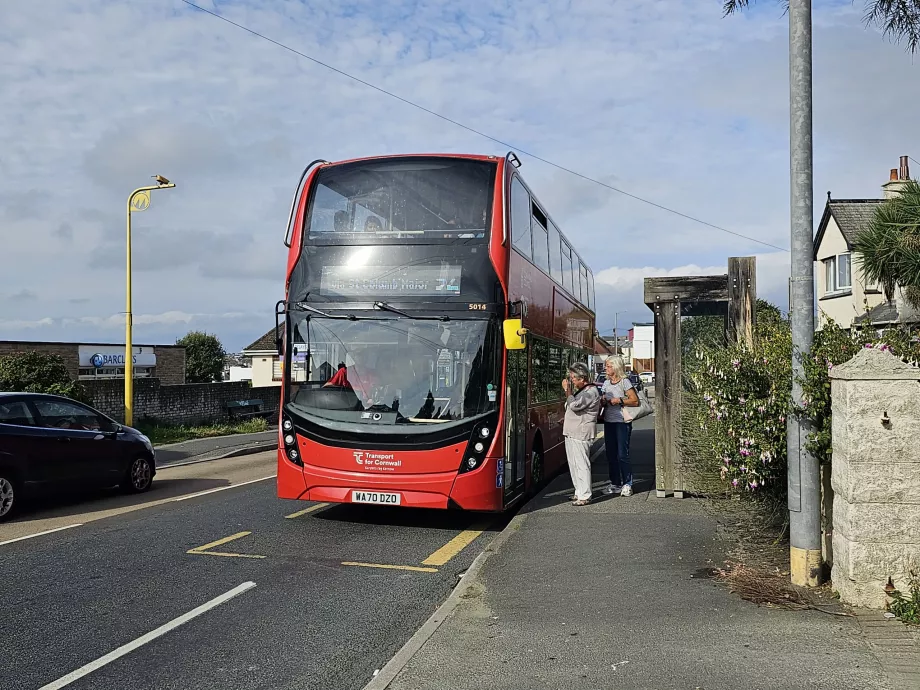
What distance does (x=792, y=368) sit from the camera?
19.6ft

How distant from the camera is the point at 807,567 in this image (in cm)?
581

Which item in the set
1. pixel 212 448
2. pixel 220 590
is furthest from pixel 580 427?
pixel 212 448

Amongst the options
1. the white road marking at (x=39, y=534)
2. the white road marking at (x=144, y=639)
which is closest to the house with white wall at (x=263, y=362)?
the white road marking at (x=39, y=534)

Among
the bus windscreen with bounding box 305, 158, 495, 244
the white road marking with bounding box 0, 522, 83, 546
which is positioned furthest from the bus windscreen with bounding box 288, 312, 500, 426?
the white road marking with bounding box 0, 522, 83, 546

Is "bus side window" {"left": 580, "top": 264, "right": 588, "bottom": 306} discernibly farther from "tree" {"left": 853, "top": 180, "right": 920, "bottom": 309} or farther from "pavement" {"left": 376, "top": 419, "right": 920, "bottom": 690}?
"pavement" {"left": 376, "top": 419, "right": 920, "bottom": 690}

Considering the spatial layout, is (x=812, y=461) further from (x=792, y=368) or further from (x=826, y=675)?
(x=826, y=675)

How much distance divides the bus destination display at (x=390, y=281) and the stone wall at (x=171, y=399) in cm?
1549

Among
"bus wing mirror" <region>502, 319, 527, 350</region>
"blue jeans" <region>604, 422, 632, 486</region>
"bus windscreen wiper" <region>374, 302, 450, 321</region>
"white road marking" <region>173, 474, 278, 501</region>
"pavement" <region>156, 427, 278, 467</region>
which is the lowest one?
"pavement" <region>156, 427, 278, 467</region>

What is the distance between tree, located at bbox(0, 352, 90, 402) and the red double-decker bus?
37.5 feet

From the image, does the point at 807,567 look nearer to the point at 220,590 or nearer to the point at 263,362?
the point at 220,590

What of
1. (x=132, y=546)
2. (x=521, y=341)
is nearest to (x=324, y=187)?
(x=521, y=341)

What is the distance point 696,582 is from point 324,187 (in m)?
6.04

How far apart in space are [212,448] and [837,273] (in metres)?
23.2

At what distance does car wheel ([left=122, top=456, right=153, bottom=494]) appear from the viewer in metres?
12.5
